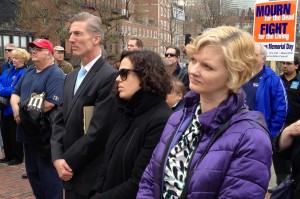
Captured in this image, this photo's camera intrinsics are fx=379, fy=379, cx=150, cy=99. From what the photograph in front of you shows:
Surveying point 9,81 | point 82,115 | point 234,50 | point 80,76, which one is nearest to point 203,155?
point 234,50

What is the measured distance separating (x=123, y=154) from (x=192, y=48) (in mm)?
1014

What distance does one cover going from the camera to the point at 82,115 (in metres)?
3.32

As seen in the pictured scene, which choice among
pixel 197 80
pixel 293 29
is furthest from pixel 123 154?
pixel 293 29

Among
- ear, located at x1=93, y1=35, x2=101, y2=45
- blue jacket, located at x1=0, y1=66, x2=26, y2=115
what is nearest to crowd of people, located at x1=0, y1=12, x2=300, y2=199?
ear, located at x1=93, y1=35, x2=101, y2=45

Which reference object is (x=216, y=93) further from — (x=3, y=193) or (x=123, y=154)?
(x=3, y=193)

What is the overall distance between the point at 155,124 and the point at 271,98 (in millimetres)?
2749

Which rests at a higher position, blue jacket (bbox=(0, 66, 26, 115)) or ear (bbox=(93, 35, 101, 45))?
ear (bbox=(93, 35, 101, 45))

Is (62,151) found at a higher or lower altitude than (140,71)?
lower

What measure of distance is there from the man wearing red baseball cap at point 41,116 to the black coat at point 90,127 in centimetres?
115

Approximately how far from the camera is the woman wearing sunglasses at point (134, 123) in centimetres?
260

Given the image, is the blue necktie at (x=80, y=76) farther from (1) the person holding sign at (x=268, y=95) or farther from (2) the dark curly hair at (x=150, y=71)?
(1) the person holding sign at (x=268, y=95)

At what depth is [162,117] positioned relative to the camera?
2707mm

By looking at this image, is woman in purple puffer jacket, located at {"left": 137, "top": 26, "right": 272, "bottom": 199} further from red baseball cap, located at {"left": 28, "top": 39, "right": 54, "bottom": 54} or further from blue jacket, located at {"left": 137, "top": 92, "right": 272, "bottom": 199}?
red baseball cap, located at {"left": 28, "top": 39, "right": 54, "bottom": 54}

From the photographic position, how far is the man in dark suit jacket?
3219 millimetres
